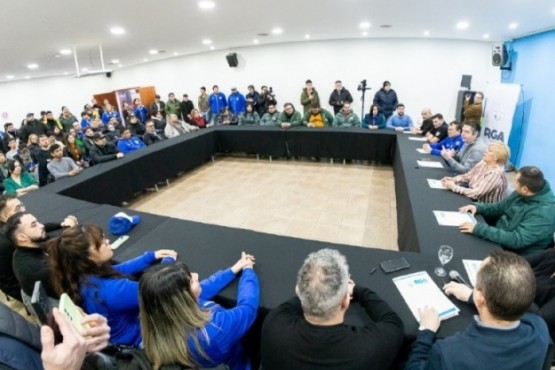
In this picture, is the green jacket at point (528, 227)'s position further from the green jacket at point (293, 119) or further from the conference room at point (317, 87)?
the green jacket at point (293, 119)

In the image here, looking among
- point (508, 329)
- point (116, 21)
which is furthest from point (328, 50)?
point (508, 329)

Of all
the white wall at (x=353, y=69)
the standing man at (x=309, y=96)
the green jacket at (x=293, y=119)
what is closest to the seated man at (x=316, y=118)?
the green jacket at (x=293, y=119)

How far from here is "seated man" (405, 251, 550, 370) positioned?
0.99 m

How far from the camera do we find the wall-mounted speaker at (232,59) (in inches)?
393

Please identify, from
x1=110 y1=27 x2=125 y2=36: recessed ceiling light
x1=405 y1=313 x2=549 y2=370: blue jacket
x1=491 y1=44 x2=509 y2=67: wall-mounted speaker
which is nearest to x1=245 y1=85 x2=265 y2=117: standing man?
x1=110 y1=27 x2=125 y2=36: recessed ceiling light

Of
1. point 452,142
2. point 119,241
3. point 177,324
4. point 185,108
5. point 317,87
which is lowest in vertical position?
Answer: point 119,241

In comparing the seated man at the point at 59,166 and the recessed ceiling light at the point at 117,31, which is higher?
the recessed ceiling light at the point at 117,31

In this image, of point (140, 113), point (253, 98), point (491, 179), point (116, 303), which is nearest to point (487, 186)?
point (491, 179)

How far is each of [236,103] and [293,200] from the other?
5856mm

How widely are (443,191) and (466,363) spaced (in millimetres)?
2264

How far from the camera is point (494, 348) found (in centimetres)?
100

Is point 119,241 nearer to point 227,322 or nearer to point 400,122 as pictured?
point 227,322

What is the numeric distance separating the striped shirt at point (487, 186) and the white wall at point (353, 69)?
695 centimetres

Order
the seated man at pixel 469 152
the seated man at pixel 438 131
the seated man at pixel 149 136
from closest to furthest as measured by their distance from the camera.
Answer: the seated man at pixel 469 152 < the seated man at pixel 438 131 < the seated man at pixel 149 136
